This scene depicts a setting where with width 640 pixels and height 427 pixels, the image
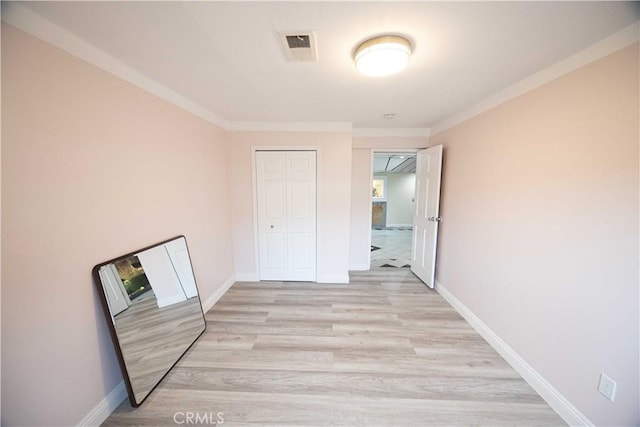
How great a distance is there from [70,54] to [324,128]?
7.74 feet

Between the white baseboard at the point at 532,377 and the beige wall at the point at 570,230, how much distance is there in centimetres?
5

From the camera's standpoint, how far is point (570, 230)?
142 centimetres

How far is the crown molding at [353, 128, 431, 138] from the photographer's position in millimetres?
3438

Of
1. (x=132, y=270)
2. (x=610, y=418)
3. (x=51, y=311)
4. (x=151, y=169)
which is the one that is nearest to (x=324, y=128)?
(x=151, y=169)

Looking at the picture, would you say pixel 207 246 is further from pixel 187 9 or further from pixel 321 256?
pixel 187 9

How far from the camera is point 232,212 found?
10.8 feet

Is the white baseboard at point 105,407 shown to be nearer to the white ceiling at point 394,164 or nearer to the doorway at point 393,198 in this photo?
the white ceiling at point 394,164

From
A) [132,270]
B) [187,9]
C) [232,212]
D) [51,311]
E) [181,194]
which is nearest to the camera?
[187,9]

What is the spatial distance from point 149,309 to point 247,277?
1745 millimetres

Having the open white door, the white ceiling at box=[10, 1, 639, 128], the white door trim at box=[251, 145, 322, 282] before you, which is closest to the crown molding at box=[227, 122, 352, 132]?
the white door trim at box=[251, 145, 322, 282]

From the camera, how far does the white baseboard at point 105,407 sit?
134 centimetres

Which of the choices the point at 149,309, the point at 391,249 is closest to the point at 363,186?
the point at 391,249

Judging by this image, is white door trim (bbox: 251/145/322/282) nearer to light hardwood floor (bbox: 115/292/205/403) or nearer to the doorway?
light hardwood floor (bbox: 115/292/205/403)

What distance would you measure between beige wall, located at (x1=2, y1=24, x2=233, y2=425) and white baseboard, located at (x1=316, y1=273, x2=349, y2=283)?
2.21 metres
